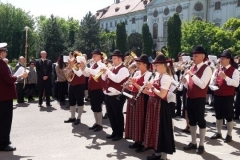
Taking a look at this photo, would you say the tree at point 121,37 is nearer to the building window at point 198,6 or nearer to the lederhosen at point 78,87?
the building window at point 198,6

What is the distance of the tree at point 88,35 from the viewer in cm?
4162

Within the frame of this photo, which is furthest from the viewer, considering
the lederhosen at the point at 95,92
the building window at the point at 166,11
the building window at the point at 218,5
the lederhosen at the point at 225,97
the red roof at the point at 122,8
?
the red roof at the point at 122,8

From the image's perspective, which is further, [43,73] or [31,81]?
[31,81]

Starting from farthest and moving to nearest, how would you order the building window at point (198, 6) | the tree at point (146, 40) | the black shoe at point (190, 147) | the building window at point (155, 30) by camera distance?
the building window at point (155, 30) → the tree at point (146, 40) → the building window at point (198, 6) → the black shoe at point (190, 147)

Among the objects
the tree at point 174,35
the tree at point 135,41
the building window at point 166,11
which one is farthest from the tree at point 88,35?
the building window at point 166,11

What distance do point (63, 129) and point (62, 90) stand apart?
15.1ft

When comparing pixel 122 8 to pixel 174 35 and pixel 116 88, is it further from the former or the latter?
pixel 116 88

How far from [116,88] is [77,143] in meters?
1.64

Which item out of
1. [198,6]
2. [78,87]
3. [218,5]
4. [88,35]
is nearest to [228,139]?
[78,87]

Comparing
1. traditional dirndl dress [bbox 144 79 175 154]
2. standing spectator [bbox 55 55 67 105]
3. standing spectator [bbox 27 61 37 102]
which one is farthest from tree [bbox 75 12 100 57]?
traditional dirndl dress [bbox 144 79 175 154]

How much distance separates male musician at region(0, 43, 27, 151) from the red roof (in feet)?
191

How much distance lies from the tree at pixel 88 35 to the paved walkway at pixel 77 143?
3242 centimetres

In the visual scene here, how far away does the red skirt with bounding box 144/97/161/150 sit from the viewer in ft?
17.9

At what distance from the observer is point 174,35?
43.5 metres
